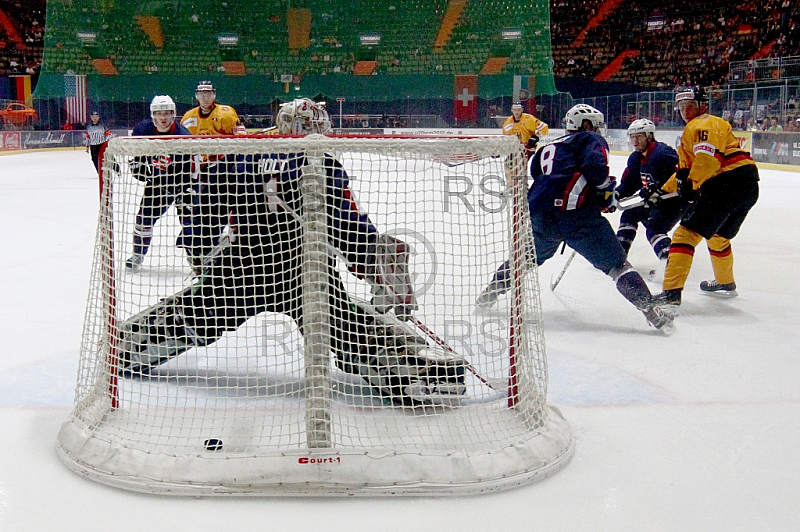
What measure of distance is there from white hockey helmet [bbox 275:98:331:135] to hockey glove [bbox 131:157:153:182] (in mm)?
432

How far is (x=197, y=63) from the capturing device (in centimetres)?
1582

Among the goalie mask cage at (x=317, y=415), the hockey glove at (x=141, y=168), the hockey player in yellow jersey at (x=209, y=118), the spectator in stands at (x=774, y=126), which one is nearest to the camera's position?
the goalie mask cage at (x=317, y=415)

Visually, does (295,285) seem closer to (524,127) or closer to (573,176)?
(573,176)

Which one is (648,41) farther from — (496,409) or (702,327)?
(496,409)

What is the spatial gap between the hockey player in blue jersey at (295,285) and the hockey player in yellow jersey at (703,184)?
1868 millimetres

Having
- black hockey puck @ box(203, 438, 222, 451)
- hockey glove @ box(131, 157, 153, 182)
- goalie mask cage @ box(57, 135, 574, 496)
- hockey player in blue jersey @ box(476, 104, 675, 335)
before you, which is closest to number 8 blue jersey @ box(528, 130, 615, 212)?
hockey player in blue jersey @ box(476, 104, 675, 335)

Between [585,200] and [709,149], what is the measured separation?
2.79 ft

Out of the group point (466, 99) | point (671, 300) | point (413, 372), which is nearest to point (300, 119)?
point (413, 372)

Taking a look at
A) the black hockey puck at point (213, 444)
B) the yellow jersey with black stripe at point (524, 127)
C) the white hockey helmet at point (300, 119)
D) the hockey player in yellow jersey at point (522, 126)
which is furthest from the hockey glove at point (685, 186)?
the yellow jersey with black stripe at point (524, 127)

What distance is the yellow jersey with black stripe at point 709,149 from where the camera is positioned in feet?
13.2

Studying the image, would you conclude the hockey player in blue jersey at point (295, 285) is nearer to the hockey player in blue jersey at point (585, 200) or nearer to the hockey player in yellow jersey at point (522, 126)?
the hockey player in blue jersey at point (585, 200)

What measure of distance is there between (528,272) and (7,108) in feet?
56.9

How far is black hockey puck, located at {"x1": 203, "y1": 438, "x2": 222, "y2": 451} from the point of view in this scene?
6.87 feet

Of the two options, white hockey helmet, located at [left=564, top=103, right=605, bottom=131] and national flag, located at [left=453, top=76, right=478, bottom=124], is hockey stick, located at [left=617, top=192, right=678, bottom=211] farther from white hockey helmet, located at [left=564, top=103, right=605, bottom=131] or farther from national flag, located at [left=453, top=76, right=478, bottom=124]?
national flag, located at [left=453, top=76, right=478, bottom=124]
